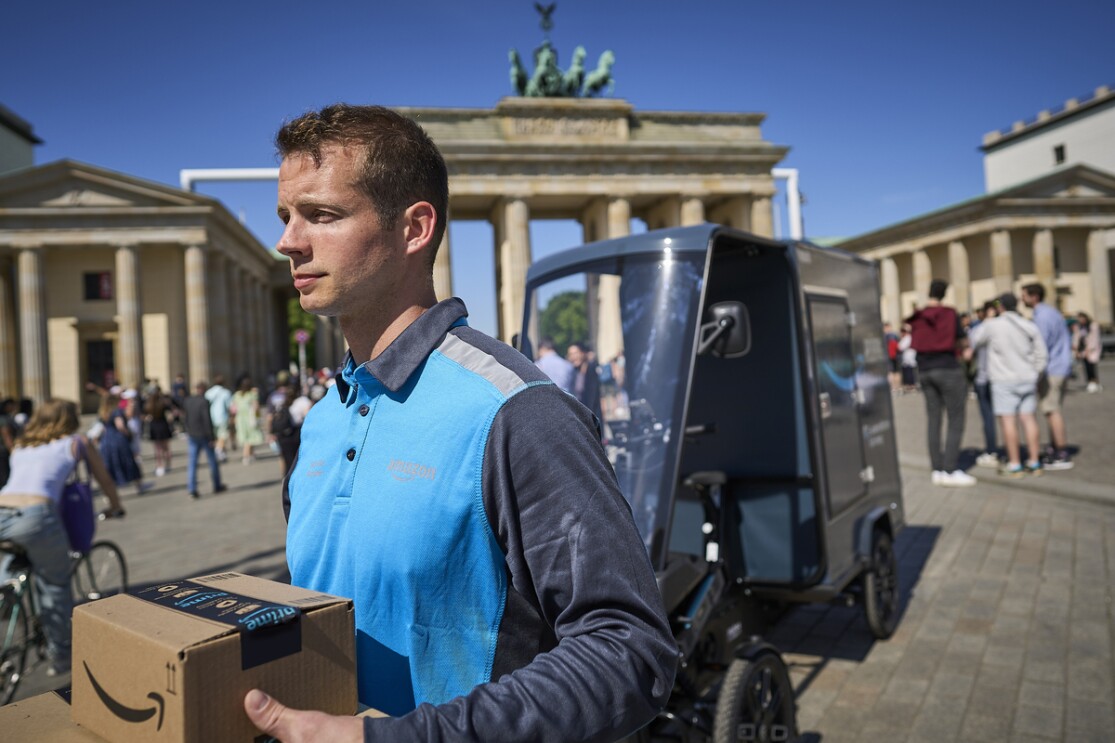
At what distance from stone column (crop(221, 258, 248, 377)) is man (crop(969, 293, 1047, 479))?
41.0m

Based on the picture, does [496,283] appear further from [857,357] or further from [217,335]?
[857,357]

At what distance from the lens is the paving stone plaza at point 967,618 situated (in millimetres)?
3936

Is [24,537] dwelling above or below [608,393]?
below

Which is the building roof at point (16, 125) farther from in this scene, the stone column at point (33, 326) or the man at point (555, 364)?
the man at point (555, 364)

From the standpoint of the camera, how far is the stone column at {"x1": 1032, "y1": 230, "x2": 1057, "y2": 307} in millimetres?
47653

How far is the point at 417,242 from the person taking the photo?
1491mm

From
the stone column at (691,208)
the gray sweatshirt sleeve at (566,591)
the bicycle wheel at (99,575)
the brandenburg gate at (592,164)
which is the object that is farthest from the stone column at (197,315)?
the gray sweatshirt sleeve at (566,591)

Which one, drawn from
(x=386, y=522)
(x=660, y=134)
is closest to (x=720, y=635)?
(x=386, y=522)

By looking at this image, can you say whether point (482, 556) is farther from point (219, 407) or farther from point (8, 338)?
point (8, 338)

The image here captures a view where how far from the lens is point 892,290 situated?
5662 centimetres

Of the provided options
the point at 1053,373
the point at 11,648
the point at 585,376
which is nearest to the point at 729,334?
the point at 585,376

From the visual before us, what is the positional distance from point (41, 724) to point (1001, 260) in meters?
54.6

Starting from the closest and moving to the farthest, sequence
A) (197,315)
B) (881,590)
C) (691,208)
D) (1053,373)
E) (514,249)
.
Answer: (881,590)
(1053,373)
(197,315)
(514,249)
(691,208)

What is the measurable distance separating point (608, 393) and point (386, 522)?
2.84m
